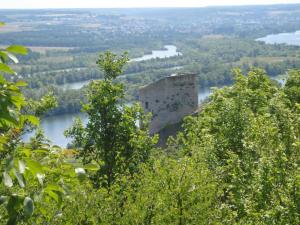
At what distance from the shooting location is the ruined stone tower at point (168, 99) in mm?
27422

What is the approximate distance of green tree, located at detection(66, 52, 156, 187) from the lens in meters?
13.4

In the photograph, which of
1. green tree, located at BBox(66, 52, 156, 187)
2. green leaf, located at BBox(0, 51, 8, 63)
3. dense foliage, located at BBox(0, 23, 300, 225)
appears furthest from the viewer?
green tree, located at BBox(66, 52, 156, 187)

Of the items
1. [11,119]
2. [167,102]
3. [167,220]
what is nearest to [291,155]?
[167,220]

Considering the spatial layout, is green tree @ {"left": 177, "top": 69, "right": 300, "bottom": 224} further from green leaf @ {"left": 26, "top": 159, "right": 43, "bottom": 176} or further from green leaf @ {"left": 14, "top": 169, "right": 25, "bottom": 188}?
green leaf @ {"left": 14, "top": 169, "right": 25, "bottom": 188}

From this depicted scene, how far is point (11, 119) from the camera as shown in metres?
2.80

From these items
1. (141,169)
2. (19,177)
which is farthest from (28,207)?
(141,169)

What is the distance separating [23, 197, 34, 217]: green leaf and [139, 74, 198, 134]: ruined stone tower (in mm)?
24608

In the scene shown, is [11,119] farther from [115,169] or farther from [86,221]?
[115,169]

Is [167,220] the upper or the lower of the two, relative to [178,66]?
upper

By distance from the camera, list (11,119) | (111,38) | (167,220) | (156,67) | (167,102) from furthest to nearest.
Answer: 1. (111,38)
2. (156,67)
3. (167,102)
4. (167,220)
5. (11,119)

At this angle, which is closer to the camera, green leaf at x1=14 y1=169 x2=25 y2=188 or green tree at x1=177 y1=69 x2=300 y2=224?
green leaf at x1=14 y1=169 x2=25 y2=188

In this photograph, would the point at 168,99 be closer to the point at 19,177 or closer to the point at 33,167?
the point at 33,167

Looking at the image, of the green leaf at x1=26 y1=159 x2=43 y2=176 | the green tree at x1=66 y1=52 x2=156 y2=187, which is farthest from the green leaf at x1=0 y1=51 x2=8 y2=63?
the green tree at x1=66 y1=52 x2=156 y2=187

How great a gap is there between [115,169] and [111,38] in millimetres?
169956
